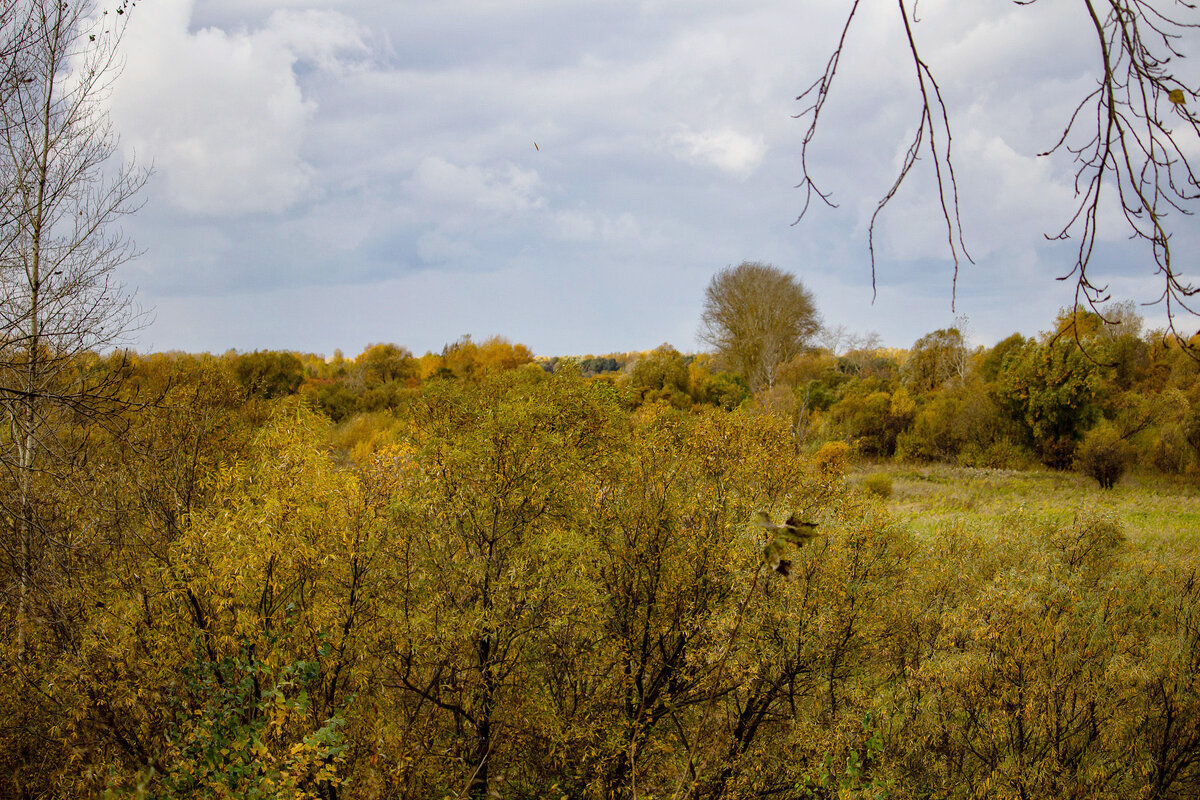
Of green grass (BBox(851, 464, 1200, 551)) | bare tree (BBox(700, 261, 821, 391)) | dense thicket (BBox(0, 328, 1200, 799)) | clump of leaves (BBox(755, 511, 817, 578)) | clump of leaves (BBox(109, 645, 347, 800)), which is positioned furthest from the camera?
bare tree (BBox(700, 261, 821, 391))

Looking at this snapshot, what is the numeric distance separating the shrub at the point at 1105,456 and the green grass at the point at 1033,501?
34cm

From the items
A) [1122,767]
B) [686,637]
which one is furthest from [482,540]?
[1122,767]

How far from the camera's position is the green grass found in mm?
14469

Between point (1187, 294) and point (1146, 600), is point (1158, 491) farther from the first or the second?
point (1187, 294)

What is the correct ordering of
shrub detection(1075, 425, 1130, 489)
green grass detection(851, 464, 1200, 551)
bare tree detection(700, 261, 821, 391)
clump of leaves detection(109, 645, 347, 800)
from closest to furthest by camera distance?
clump of leaves detection(109, 645, 347, 800), green grass detection(851, 464, 1200, 551), shrub detection(1075, 425, 1130, 489), bare tree detection(700, 261, 821, 391)

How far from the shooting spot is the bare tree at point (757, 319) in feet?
124

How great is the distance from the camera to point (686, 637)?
26.7 feet

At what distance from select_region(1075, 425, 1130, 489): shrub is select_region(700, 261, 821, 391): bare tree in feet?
51.9

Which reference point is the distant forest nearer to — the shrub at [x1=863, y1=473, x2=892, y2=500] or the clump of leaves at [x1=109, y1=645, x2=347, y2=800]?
the shrub at [x1=863, y1=473, x2=892, y2=500]

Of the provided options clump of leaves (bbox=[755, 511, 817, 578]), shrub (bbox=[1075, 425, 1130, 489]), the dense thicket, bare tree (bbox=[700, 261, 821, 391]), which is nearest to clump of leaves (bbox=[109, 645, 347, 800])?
the dense thicket

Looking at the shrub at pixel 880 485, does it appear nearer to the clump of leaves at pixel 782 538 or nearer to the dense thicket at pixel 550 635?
the dense thicket at pixel 550 635

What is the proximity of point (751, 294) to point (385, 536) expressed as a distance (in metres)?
33.9

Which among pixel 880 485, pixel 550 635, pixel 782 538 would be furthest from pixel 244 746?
pixel 880 485

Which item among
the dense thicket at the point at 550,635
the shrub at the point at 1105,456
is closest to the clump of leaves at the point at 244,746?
the dense thicket at the point at 550,635
